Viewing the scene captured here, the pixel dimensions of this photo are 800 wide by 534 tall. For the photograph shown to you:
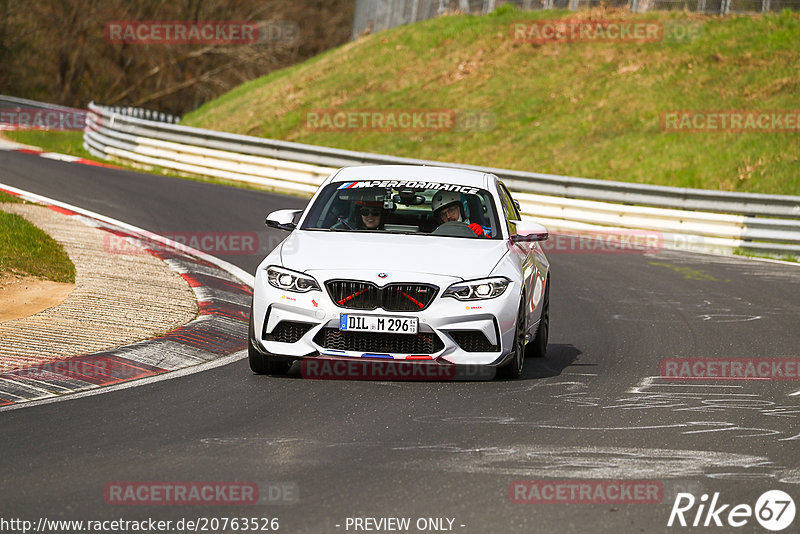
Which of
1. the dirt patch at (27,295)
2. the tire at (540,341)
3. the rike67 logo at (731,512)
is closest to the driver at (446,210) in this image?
the tire at (540,341)

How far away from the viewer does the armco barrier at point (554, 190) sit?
811 inches

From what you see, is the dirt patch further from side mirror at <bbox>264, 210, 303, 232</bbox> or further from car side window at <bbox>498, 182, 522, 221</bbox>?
car side window at <bbox>498, 182, 522, 221</bbox>

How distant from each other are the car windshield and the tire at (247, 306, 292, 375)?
1243 millimetres

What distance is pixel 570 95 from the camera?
32.3 m

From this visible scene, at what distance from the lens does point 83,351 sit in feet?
29.9

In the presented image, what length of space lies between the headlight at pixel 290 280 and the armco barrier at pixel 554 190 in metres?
13.1

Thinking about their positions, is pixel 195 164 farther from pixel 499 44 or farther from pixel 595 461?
pixel 595 461

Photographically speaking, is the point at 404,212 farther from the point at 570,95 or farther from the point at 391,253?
the point at 570,95

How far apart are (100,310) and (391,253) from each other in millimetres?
3365

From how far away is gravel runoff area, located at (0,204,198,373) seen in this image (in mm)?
9180

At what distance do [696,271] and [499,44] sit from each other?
20.6 meters

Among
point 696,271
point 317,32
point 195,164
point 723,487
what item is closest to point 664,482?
point 723,487

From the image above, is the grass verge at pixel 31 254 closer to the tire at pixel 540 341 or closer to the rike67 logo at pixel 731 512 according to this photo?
the tire at pixel 540 341

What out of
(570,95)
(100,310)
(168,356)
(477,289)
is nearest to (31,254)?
(100,310)
